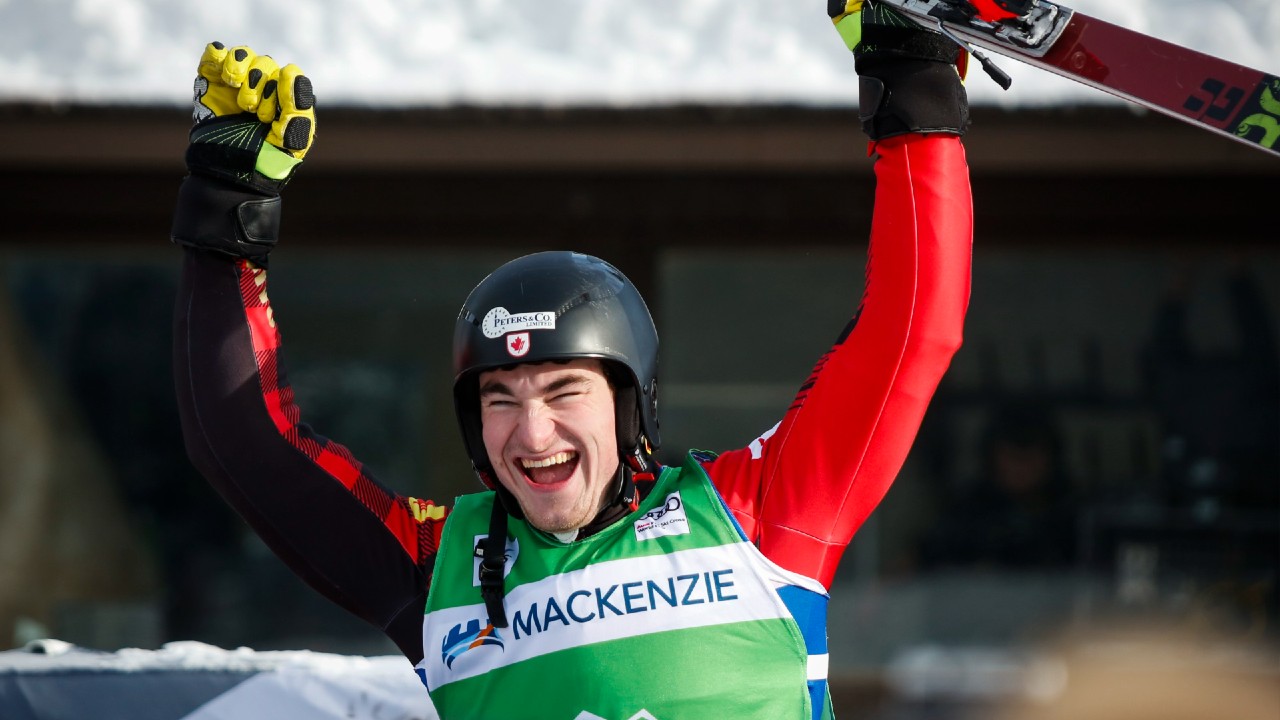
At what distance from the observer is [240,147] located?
2.19 metres

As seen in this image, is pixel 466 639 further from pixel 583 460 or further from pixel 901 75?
pixel 901 75

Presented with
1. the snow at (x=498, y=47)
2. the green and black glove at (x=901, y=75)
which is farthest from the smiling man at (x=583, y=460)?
the snow at (x=498, y=47)

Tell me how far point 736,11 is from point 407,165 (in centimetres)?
147

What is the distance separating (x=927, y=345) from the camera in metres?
1.98

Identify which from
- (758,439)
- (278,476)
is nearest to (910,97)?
(758,439)

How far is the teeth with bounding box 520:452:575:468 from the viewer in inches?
81.8

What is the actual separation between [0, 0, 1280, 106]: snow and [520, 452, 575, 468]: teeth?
2.89m

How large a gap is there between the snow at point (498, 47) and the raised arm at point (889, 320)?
2794 millimetres

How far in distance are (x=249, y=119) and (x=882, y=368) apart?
1170 mm

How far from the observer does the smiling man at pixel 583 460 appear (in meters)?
1.98

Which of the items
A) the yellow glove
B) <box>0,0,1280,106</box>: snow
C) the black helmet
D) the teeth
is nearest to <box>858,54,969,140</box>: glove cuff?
the black helmet

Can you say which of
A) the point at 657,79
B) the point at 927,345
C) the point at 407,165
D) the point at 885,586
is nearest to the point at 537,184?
A: the point at 407,165

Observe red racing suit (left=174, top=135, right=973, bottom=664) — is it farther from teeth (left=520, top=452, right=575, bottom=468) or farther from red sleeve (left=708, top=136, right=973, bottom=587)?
teeth (left=520, top=452, right=575, bottom=468)

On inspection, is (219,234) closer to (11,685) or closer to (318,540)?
(318,540)
